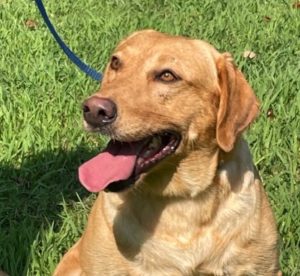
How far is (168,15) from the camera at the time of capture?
21.0 ft

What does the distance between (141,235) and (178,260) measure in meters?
0.18

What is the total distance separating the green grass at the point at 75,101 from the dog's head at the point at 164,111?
0.96m

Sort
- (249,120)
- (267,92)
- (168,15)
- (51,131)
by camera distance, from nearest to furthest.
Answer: (249,120)
(51,131)
(267,92)
(168,15)

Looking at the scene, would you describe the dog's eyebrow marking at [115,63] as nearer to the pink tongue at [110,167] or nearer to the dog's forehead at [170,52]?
the dog's forehead at [170,52]

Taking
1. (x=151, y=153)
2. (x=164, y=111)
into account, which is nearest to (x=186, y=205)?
(x=151, y=153)

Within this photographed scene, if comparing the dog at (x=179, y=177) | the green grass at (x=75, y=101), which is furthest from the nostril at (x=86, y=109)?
the green grass at (x=75, y=101)

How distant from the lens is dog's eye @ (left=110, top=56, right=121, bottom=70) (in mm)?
3115

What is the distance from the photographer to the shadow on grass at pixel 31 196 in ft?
12.1

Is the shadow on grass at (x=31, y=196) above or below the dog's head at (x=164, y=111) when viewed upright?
below

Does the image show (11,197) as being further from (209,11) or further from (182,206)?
(209,11)

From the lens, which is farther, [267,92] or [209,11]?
[209,11]

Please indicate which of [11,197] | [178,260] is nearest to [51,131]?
[11,197]

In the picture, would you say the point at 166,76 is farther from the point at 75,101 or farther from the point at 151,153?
the point at 75,101

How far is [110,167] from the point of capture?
2.90 m
